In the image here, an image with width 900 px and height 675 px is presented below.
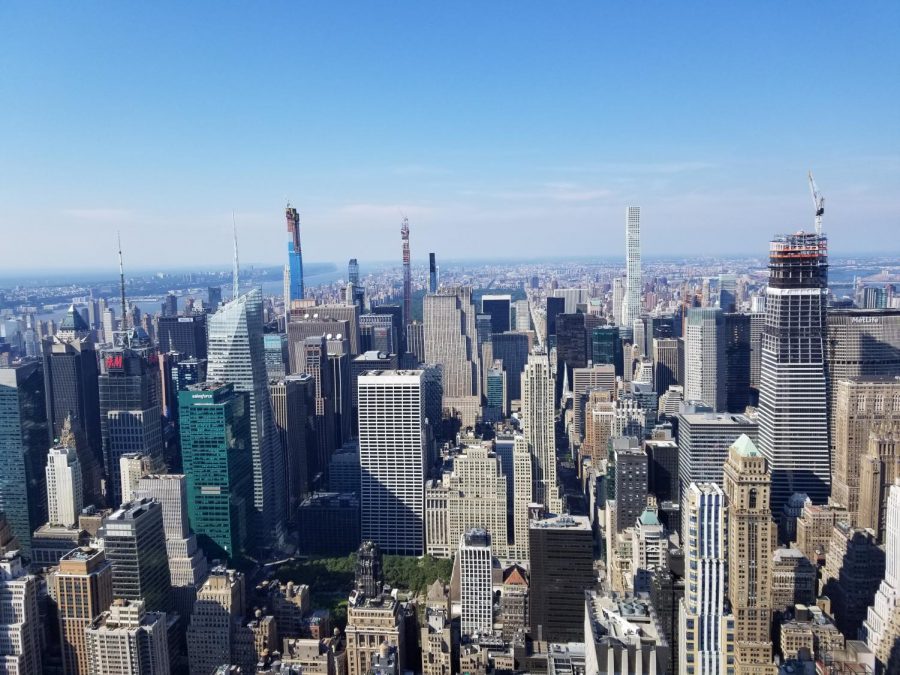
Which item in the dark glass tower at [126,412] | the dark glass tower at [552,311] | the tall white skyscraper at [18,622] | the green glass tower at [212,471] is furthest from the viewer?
the dark glass tower at [552,311]

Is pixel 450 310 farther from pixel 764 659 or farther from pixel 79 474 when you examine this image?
pixel 764 659

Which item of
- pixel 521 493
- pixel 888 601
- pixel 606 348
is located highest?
pixel 606 348

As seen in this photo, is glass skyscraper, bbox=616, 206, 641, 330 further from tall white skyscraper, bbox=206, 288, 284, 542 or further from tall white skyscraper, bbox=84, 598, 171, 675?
tall white skyscraper, bbox=84, 598, 171, 675

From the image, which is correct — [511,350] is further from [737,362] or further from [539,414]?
[539,414]

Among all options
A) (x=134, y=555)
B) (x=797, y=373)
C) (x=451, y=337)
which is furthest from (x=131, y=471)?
(x=451, y=337)

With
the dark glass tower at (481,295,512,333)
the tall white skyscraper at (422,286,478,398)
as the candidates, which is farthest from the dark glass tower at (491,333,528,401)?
the dark glass tower at (481,295,512,333)

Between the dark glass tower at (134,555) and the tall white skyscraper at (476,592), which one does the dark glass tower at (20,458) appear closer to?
the dark glass tower at (134,555)

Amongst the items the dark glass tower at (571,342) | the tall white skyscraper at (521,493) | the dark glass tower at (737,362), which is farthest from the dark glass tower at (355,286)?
the tall white skyscraper at (521,493)
